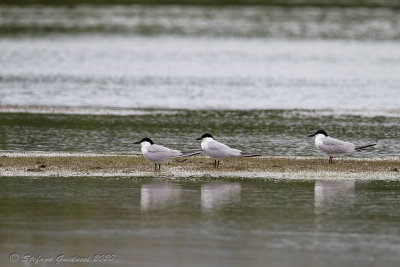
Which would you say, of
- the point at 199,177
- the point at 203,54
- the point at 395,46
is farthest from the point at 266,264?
the point at 395,46

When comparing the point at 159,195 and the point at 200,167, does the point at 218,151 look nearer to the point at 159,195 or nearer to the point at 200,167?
the point at 200,167

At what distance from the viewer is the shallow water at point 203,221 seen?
1111cm

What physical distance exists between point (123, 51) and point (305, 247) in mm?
38381

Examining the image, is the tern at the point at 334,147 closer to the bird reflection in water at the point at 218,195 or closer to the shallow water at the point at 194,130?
the shallow water at the point at 194,130

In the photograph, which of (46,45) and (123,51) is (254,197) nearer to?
(123,51)

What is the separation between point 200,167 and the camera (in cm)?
1719

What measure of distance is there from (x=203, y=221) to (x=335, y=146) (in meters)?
5.44

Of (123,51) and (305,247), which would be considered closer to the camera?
(305,247)

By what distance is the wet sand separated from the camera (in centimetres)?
1645

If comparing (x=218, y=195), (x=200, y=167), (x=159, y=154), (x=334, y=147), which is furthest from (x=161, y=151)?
(x=334, y=147)

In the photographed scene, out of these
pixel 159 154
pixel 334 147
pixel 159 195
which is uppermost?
pixel 334 147

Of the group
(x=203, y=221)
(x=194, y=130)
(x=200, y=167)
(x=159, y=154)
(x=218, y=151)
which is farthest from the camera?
(x=194, y=130)

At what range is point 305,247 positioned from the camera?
11438 mm

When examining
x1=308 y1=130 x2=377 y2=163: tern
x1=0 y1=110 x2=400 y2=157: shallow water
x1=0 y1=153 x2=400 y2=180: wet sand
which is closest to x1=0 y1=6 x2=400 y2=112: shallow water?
x1=0 y1=110 x2=400 y2=157: shallow water
